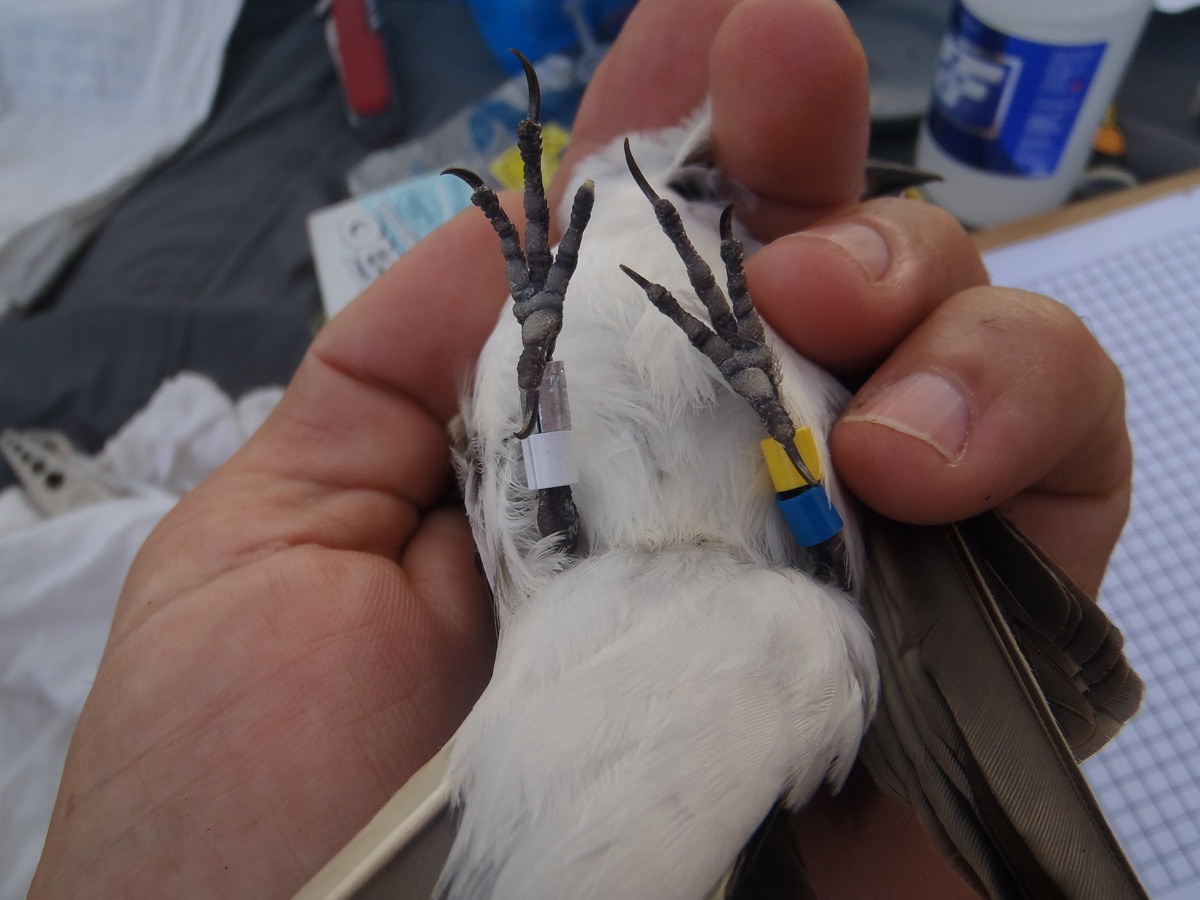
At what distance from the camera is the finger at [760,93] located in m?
0.85

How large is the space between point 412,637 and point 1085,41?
1.32 metres

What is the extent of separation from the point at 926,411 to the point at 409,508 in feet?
2.15

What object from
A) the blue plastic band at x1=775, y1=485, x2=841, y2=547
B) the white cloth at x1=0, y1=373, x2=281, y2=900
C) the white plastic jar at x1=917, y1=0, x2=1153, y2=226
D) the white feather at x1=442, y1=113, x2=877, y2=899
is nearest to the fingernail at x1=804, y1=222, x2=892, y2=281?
the white feather at x1=442, y1=113, x2=877, y2=899

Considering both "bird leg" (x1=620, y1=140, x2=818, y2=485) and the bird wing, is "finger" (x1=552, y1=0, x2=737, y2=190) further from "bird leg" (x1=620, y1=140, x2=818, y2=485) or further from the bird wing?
the bird wing

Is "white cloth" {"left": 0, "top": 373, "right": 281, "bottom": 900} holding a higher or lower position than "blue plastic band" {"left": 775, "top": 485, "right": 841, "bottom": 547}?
lower

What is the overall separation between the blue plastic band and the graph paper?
749 mm

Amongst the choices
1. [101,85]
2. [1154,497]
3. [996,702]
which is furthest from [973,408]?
[101,85]

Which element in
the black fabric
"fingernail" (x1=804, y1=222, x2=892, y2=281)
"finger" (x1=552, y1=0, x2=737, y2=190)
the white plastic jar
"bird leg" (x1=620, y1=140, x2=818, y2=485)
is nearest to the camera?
"bird leg" (x1=620, y1=140, x2=818, y2=485)

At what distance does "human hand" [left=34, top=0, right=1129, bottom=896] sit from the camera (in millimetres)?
784

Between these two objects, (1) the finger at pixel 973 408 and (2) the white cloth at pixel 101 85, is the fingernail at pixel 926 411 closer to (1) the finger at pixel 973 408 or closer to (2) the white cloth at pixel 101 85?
(1) the finger at pixel 973 408

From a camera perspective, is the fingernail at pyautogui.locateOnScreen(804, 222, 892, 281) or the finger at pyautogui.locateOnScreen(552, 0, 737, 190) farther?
the finger at pyautogui.locateOnScreen(552, 0, 737, 190)

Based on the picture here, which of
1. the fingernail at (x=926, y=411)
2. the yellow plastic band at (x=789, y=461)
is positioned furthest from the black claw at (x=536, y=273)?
the fingernail at (x=926, y=411)

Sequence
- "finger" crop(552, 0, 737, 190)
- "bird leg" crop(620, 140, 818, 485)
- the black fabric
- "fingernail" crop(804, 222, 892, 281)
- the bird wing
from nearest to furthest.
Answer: the bird wing
"bird leg" crop(620, 140, 818, 485)
"fingernail" crop(804, 222, 892, 281)
"finger" crop(552, 0, 737, 190)
the black fabric

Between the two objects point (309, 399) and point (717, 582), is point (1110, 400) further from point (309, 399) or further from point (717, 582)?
point (309, 399)
